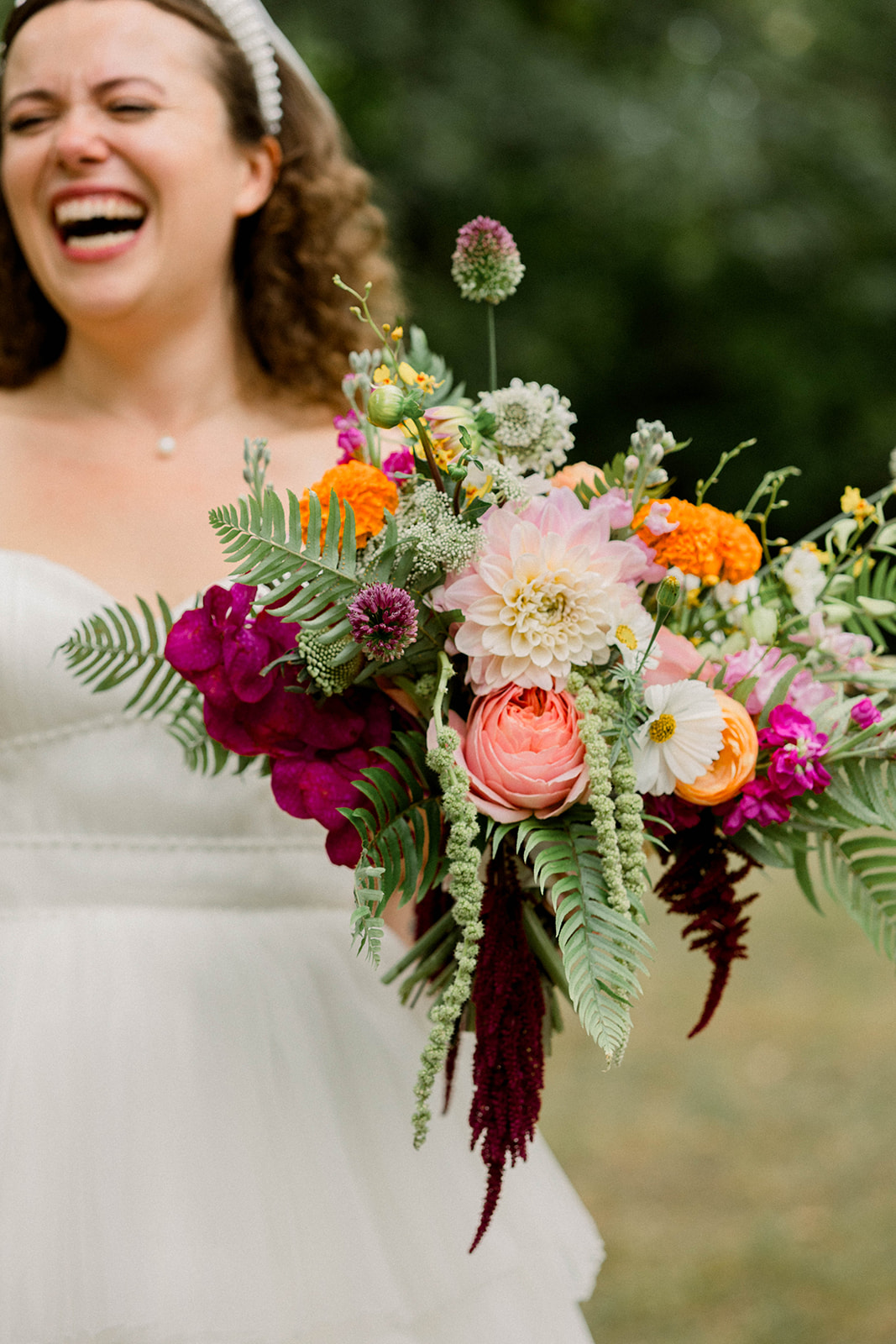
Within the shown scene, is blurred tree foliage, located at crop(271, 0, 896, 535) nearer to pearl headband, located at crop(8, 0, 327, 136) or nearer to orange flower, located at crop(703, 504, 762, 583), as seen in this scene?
pearl headband, located at crop(8, 0, 327, 136)

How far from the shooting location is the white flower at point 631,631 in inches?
49.4

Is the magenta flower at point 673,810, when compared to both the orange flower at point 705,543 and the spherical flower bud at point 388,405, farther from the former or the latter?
the spherical flower bud at point 388,405

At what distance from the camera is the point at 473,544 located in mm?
1241

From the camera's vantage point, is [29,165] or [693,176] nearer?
[29,165]

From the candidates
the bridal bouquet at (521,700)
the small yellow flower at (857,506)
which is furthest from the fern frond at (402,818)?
the small yellow flower at (857,506)

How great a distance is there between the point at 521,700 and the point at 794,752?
278 mm

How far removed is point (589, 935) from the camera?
1.17 meters

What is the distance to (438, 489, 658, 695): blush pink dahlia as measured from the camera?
1.25 meters

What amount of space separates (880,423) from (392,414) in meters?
9.68

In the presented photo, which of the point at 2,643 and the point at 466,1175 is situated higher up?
the point at 2,643

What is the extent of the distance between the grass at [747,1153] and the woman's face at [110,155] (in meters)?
1.78

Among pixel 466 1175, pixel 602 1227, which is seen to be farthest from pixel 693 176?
pixel 466 1175

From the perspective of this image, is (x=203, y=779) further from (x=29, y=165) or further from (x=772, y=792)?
(x=29, y=165)

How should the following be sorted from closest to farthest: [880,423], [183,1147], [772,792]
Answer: [772,792], [183,1147], [880,423]
